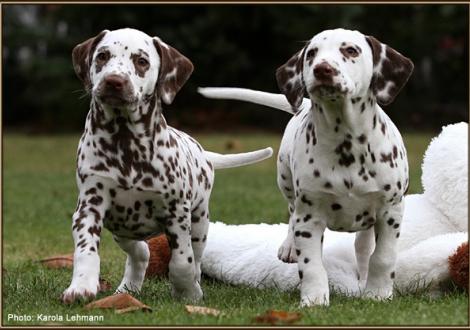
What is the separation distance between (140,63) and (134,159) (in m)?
0.54

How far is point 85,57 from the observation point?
511 centimetres

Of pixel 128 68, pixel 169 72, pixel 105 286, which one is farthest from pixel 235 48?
pixel 128 68

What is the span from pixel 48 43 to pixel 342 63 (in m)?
18.2

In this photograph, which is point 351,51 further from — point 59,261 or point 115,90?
point 59,261

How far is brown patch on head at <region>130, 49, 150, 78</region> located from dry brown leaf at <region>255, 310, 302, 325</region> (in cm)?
154

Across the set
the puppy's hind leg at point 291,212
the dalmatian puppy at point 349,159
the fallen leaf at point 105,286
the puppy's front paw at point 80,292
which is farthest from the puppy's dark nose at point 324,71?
the fallen leaf at point 105,286

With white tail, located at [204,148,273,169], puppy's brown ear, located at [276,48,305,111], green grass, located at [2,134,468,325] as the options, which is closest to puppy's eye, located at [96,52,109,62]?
puppy's brown ear, located at [276,48,305,111]

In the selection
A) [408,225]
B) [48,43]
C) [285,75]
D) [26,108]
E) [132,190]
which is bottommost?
[26,108]

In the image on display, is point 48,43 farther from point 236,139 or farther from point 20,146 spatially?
point 236,139

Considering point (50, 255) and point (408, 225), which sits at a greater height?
point (408, 225)

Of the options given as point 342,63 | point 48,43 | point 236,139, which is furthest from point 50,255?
point 48,43

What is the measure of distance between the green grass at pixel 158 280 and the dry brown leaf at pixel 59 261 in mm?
93

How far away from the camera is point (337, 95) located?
15.5 feet

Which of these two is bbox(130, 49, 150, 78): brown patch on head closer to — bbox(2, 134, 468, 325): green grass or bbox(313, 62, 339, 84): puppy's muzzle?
bbox(313, 62, 339, 84): puppy's muzzle
